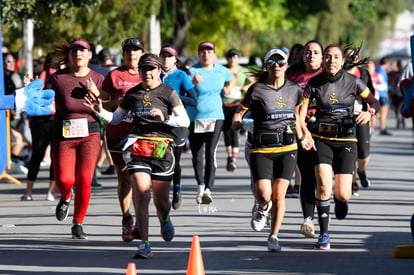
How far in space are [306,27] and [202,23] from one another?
316 inches

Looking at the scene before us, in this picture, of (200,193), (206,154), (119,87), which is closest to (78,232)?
(119,87)

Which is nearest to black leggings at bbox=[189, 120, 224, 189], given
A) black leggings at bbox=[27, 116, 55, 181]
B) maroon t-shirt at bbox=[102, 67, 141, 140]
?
black leggings at bbox=[27, 116, 55, 181]

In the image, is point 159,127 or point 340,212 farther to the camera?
point 340,212

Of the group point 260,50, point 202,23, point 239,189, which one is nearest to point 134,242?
point 239,189

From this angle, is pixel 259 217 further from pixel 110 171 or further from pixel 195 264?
pixel 110 171

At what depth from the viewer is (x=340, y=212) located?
434 inches

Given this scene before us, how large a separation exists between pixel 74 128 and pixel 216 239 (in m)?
1.78

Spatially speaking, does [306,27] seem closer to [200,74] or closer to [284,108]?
[200,74]

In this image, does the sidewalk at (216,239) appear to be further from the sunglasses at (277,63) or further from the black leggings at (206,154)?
the sunglasses at (277,63)

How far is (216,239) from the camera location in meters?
11.1

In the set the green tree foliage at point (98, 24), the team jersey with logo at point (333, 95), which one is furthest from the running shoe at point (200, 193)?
the green tree foliage at point (98, 24)

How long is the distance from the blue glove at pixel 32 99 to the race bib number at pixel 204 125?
443cm

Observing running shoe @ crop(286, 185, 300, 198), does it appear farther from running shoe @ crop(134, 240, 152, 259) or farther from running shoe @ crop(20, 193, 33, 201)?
running shoe @ crop(134, 240, 152, 259)

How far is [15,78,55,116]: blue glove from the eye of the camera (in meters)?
10.2
